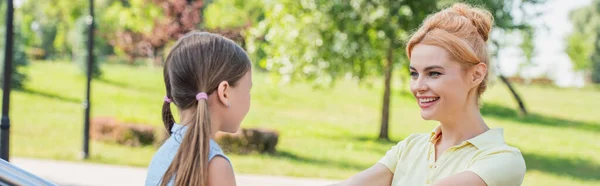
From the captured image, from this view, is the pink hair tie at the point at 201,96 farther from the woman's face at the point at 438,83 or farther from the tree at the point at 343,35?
the tree at the point at 343,35

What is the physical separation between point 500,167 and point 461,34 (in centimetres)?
40

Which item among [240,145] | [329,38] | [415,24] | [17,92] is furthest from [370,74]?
[17,92]

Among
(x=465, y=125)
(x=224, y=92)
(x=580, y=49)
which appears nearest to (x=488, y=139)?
(x=465, y=125)

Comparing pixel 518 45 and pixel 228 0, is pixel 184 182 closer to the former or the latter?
pixel 518 45

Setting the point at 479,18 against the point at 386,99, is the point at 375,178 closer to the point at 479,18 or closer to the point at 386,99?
the point at 479,18

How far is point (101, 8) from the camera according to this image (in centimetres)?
3959

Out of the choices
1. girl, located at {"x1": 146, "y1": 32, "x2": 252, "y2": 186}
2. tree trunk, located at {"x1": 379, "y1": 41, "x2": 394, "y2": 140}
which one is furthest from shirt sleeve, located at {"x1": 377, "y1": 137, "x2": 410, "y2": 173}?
tree trunk, located at {"x1": 379, "y1": 41, "x2": 394, "y2": 140}

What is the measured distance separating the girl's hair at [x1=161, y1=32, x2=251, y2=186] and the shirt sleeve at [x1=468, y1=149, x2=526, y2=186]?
0.71 m

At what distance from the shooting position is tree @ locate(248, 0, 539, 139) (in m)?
13.7

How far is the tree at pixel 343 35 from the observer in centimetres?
1371

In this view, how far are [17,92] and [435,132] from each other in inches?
722

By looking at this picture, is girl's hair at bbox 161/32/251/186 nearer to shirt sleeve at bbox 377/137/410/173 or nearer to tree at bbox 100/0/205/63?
shirt sleeve at bbox 377/137/410/173

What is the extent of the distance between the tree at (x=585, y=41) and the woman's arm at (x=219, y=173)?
3930 centimetres

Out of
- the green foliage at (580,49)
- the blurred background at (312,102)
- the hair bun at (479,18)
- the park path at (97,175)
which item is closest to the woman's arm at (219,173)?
the hair bun at (479,18)
